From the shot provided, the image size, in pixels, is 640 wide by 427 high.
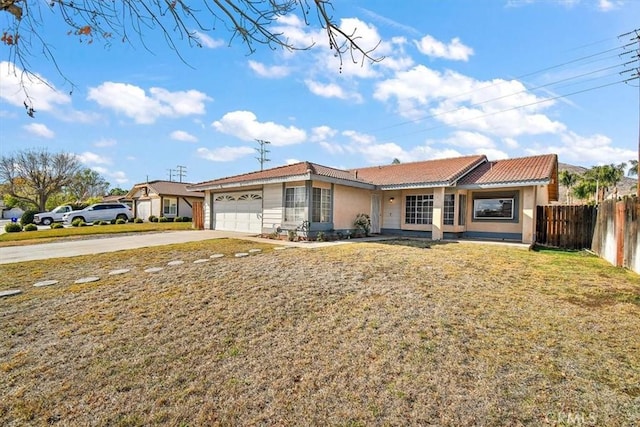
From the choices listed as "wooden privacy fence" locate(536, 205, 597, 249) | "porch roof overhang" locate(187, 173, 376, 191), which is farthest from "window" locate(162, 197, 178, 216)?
"wooden privacy fence" locate(536, 205, 597, 249)

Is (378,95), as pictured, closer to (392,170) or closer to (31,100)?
(392,170)

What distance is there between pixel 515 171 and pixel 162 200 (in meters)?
26.8

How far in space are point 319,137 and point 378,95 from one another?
242 inches

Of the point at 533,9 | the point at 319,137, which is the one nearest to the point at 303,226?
the point at 319,137

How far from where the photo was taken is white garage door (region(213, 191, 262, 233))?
52.2ft

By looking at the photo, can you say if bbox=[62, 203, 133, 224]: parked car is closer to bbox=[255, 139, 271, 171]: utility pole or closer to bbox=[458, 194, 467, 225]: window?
bbox=[255, 139, 271, 171]: utility pole

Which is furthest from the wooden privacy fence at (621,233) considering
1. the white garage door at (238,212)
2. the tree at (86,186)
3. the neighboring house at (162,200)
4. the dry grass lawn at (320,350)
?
the tree at (86,186)

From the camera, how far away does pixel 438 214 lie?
47.3 feet

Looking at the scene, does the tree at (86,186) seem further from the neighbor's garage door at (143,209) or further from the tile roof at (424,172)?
the tile roof at (424,172)

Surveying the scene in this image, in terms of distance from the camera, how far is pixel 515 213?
45.3 ft

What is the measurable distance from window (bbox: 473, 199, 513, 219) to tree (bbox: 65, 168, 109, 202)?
48432mm

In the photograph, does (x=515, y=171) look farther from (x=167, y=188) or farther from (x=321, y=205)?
(x=167, y=188)

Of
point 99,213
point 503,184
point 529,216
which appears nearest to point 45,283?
point 503,184

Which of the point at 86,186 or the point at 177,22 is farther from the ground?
the point at 86,186
